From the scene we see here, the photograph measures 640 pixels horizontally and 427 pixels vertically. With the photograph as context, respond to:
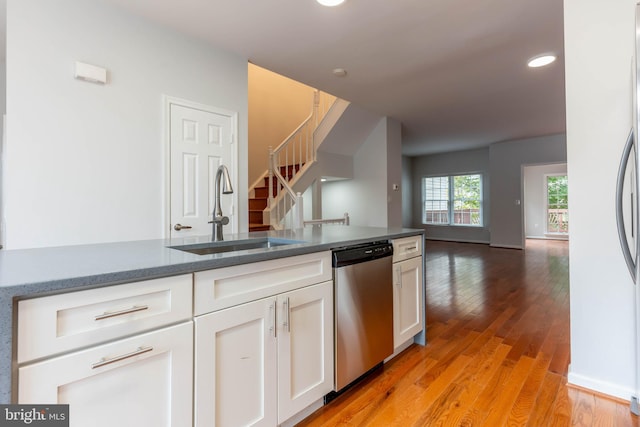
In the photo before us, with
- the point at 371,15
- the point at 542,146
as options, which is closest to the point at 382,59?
the point at 371,15

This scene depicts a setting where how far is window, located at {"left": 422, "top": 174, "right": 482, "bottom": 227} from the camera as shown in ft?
29.1

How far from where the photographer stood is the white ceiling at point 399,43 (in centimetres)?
243

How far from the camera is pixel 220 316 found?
1.20 meters

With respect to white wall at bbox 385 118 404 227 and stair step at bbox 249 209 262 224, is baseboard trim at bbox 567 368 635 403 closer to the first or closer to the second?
white wall at bbox 385 118 404 227

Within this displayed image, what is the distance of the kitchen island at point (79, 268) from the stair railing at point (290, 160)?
306cm

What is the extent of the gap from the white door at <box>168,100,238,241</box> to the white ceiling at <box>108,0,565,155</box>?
718 millimetres

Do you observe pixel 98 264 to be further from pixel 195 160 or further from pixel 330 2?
pixel 330 2

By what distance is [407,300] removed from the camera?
2.29 metres

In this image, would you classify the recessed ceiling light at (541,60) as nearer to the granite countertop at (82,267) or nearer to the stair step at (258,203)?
the granite countertop at (82,267)

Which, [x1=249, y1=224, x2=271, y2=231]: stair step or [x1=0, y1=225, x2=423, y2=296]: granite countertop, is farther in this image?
[x1=249, y1=224, x2=271, y2=231]: stair step

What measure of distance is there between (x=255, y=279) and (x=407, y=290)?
1.35 m

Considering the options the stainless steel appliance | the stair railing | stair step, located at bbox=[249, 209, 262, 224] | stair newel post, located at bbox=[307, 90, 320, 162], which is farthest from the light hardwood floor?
stair newel post, located at bbox=[307, 90, 320, 162]

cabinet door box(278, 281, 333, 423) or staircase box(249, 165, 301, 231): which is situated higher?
staircase box(249, 165, 301, 231)

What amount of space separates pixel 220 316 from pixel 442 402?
136 cm
